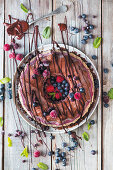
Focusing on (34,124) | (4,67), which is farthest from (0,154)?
(4,67)

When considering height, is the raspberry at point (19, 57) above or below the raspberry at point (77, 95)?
above

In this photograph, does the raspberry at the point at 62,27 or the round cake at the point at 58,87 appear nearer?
the round cake at the point at 58,87

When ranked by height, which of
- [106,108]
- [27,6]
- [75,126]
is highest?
[27,6]

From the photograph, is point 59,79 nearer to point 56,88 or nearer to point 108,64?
point 56,88

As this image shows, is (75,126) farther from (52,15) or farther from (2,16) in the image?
(2,16)

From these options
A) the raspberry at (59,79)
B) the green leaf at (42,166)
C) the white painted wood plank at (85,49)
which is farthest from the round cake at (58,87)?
the green leaf at (42,166)

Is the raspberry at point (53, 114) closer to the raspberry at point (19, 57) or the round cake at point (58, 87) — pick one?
the round cake at point (58, 87)

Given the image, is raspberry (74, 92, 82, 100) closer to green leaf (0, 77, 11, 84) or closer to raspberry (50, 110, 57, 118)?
raspberry (50, 110, 57, 118)

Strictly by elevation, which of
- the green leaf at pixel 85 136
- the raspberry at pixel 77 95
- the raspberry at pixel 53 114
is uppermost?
the raspberry at pixel 77 95
